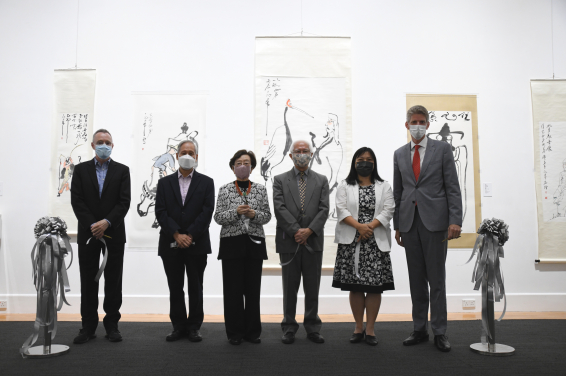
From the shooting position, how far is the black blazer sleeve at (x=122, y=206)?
3221 mm

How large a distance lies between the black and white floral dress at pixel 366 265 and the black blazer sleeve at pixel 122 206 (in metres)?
1.78

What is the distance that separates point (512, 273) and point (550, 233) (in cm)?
62

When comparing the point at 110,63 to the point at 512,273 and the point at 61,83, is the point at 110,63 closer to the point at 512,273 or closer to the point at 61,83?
the point at 61,83

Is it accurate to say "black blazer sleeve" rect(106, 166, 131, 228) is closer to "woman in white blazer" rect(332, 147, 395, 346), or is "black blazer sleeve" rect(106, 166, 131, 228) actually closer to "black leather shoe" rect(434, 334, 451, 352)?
"woman in white blazer" rect(332, 147, 395, 346)

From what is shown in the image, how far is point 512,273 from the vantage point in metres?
4.57

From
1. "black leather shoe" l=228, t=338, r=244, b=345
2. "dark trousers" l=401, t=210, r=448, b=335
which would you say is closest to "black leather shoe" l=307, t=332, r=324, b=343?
"black leather shoe" l=228, t=338, r=244, b=345

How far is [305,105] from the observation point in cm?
458

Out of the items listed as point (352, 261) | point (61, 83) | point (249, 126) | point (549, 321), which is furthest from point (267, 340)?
point (61, 83)

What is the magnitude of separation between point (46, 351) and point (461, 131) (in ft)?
14.6

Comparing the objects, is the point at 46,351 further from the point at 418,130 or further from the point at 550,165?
the point at 550,165

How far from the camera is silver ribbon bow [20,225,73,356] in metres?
2.83

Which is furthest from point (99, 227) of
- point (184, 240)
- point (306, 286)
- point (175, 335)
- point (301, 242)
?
point (306, 286)

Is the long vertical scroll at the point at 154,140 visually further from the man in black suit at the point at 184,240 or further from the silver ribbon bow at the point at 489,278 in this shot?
the silver ribbon bow at the point at 489,278

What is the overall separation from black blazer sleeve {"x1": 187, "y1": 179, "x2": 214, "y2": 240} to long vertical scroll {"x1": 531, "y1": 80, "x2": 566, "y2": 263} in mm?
3718
